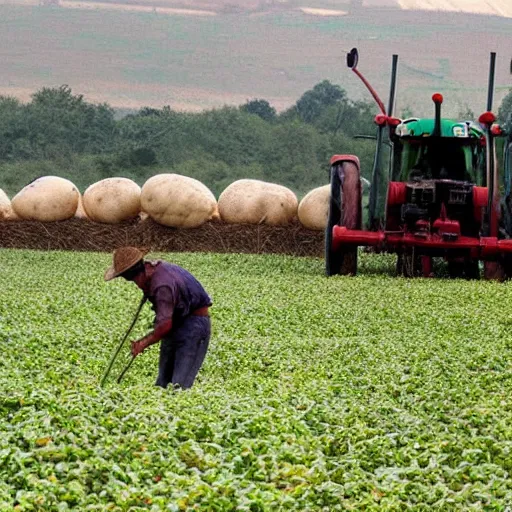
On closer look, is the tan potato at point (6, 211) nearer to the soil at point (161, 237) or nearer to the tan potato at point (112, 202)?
the soil at point (161, 237)

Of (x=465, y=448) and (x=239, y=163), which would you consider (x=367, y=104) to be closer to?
(x=239, y=163)

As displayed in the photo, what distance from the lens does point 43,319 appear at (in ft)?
48.0

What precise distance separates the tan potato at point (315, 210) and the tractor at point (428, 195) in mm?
5440

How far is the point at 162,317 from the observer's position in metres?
9.68

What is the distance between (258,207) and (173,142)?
1046 inches

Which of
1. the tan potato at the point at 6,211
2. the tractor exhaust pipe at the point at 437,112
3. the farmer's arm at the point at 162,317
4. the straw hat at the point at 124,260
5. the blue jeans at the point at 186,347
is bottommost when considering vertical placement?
the tan potato at the point at 6,211

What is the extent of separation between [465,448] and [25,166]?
40785 mm

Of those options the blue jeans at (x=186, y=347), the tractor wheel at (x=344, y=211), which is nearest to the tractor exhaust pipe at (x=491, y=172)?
the tractor wheel at (x=344, y=211)

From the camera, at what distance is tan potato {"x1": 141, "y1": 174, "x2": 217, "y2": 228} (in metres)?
25.7

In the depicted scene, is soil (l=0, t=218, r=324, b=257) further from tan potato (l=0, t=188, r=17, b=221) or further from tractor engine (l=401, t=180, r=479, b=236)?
tractor engine (l=401, t=180, r=479, b=236)

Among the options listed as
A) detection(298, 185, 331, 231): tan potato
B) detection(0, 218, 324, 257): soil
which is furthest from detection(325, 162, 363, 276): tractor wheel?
detection(0, 218, 324, 257): soil

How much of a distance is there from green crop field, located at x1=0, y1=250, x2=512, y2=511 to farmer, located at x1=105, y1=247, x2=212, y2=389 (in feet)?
0.93

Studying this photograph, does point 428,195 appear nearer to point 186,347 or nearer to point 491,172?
point 491,172

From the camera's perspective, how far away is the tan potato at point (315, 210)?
25000 millimetres
